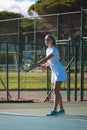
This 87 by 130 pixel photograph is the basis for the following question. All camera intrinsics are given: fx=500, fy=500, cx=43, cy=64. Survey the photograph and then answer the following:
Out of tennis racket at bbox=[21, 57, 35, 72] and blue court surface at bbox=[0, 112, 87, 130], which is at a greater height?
tennis racket at bbox=[21, 57, 35, 72]

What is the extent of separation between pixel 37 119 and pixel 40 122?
457 millimetres

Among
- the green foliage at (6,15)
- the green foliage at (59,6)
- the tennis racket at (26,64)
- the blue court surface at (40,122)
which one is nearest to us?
the blue court surface at (40,122)

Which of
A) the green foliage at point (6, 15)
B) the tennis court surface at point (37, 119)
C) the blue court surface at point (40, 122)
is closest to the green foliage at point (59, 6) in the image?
the green foliage at point (6, 15)

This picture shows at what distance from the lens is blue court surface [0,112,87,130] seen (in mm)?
8719

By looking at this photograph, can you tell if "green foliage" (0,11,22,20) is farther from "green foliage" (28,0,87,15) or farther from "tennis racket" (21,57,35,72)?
"tennis racket" (21,57,35,72)

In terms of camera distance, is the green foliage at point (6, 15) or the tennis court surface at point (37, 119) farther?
the green foliage at point (6, 15)

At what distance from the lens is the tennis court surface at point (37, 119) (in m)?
8.74

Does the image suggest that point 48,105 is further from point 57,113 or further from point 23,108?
point 57,113

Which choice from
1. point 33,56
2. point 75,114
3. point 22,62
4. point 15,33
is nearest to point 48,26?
point 15,33

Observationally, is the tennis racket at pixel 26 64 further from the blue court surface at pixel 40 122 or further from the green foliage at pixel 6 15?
the green foliage at pixel 6 15

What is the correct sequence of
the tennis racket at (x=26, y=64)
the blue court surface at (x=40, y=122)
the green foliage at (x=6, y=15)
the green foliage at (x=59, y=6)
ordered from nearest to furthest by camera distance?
the blue court surface at (x=40, y=122), the tennis racket at (x=26, y=64), the green foliage at (x=59, y=6), the green foliage at (x=6, y=15)

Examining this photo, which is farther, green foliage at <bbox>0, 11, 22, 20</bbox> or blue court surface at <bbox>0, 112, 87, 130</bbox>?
green foliage at <bbox>0, 11, 22, 20</bbox>

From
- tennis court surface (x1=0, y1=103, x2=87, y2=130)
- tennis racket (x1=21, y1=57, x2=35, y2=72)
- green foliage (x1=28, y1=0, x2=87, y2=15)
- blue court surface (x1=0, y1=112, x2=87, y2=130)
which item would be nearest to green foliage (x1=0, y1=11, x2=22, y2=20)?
green foliage (x1=28, y1=0, x2=87, y2=15)

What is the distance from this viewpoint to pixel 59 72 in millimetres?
10484
